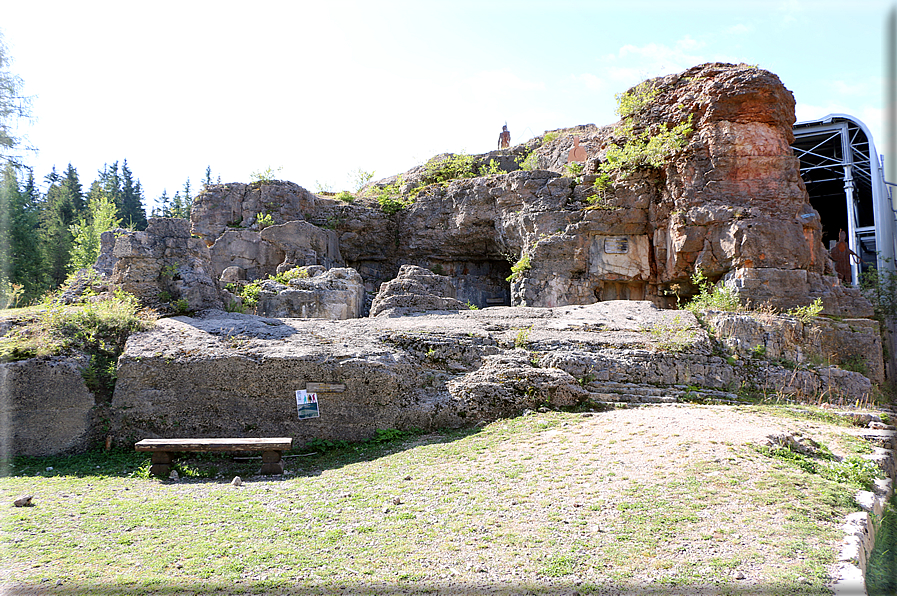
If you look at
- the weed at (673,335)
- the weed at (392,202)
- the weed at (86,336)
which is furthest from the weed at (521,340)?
the weed at (392,202)

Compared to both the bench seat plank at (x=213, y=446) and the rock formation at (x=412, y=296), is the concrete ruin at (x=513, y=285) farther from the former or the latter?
the bench seat plank at (x=213, y=446)

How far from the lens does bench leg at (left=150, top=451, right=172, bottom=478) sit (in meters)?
7.19

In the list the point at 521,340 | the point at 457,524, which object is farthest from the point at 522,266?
the point at 457,524

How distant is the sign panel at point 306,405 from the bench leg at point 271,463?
1283mm

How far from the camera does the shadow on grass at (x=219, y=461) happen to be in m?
7.23

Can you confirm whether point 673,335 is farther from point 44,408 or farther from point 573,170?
point 44,408

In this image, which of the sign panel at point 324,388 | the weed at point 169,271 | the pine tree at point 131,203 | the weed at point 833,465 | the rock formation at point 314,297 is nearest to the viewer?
the weed at point 833,465

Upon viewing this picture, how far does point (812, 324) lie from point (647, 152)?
7.24 meters

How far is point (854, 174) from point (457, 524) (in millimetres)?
25383

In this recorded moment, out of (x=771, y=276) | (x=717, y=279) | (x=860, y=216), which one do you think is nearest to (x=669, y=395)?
(x=771, y=276)

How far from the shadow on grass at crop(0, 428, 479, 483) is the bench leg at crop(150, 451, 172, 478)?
0.11 m

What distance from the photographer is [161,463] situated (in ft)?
23.8

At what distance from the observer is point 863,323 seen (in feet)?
41.4

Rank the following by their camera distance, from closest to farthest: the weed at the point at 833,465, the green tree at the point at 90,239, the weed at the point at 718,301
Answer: the weed at the point at 833,465 → the weed at the point at 718,301 → the green tree at the point at 90,239
